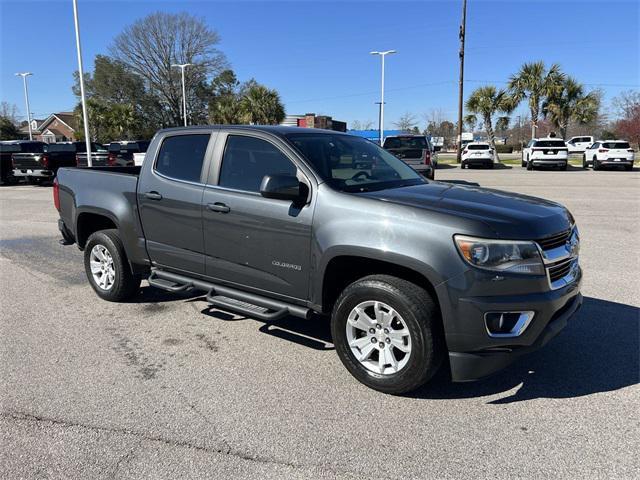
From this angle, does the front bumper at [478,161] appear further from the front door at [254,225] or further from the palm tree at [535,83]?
the front door at [254,225]

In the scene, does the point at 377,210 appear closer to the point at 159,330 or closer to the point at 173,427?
the point at 173,427

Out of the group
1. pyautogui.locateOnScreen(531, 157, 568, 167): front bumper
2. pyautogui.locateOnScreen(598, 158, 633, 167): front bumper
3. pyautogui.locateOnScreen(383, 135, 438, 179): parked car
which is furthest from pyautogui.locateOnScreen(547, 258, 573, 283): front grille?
pyautogui.locateOnScreen(598, 158, 633, 167): front bumper

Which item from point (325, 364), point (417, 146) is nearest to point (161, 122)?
point (417, 146)

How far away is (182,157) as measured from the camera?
4793 millimetres

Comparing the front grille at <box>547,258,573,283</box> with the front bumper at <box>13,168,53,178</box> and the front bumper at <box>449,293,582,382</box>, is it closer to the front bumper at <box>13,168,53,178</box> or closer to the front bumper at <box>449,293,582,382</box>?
the front bumper at <box>449,293,582,382</box>

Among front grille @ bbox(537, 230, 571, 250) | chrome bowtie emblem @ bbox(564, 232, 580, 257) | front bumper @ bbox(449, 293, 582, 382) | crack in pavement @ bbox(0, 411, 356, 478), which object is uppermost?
front grille @ bbox(537, 230, 571, 250)

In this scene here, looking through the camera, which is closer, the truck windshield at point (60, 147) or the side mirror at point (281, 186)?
the side mirror at point (281, 186)

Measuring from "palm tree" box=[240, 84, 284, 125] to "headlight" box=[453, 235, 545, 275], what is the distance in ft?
147

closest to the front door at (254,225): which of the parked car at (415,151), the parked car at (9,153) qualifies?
the parked car at (415,151)

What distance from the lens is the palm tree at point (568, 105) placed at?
4091cm

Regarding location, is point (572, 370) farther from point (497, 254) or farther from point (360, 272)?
point (360, 272)

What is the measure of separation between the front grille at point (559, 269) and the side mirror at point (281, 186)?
5.90 ft

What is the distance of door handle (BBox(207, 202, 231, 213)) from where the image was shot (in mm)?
4194

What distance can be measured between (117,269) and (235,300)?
1774 mm
